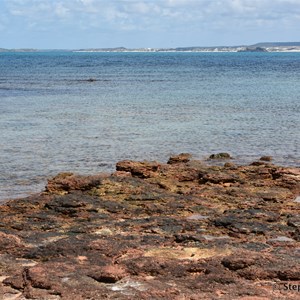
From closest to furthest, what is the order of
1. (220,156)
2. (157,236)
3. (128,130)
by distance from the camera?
(157,236)
(220,156)
(128,130)

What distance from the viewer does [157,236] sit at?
41.2ft

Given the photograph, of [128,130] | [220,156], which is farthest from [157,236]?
[128,130]

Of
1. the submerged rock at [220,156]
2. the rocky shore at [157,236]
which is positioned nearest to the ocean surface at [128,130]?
the submerged rock at [220,156]

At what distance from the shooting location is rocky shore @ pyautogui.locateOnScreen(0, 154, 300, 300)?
977cm

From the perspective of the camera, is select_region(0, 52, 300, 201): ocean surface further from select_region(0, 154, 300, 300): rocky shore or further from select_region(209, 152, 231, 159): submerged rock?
select_region(0, 154, 300, 300): rocky shore

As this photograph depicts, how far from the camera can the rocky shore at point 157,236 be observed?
977cm

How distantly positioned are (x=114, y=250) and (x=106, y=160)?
40.4ft

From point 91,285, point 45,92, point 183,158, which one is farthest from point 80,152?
point 45,92

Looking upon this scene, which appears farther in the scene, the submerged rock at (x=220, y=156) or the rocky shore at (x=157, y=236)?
the submerged rock at (x=220, y=156)

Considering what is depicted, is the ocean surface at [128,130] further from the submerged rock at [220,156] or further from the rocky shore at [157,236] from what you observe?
the rocky shore at [157,236]

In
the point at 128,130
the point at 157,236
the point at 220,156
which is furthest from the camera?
the point at 128,130

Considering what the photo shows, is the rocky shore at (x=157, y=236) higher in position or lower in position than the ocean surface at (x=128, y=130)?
higher

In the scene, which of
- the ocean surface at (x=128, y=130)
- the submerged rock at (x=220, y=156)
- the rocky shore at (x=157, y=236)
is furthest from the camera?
the submerged rock at (x=220, y=156)

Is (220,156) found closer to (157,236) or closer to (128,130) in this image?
(128,130)
